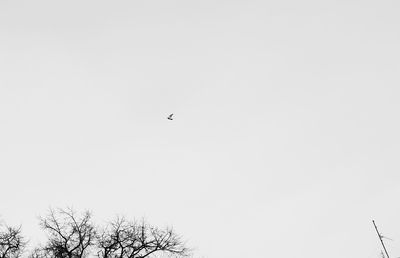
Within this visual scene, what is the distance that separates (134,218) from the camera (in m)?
29.3

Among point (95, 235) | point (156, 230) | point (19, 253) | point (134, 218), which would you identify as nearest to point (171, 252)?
point (156, 230)

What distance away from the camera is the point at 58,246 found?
25922 millimetres

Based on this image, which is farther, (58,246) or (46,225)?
(46,225)

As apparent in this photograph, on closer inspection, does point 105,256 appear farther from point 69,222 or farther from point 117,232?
point 69,222

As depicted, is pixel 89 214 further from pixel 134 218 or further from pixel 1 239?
pixel 1 239

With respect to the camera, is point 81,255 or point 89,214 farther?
point 89,214

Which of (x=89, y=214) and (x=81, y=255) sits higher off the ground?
(x=89, y=214)

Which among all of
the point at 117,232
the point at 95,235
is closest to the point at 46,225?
the point at 95,235

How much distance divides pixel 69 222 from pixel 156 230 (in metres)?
7.05

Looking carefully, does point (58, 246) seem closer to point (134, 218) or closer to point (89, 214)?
point (89, 214)

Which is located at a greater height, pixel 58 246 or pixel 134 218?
pixel 134 218

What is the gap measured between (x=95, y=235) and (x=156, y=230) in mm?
4875

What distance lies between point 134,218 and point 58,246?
6.20 meters

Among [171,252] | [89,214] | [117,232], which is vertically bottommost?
[171,252]
